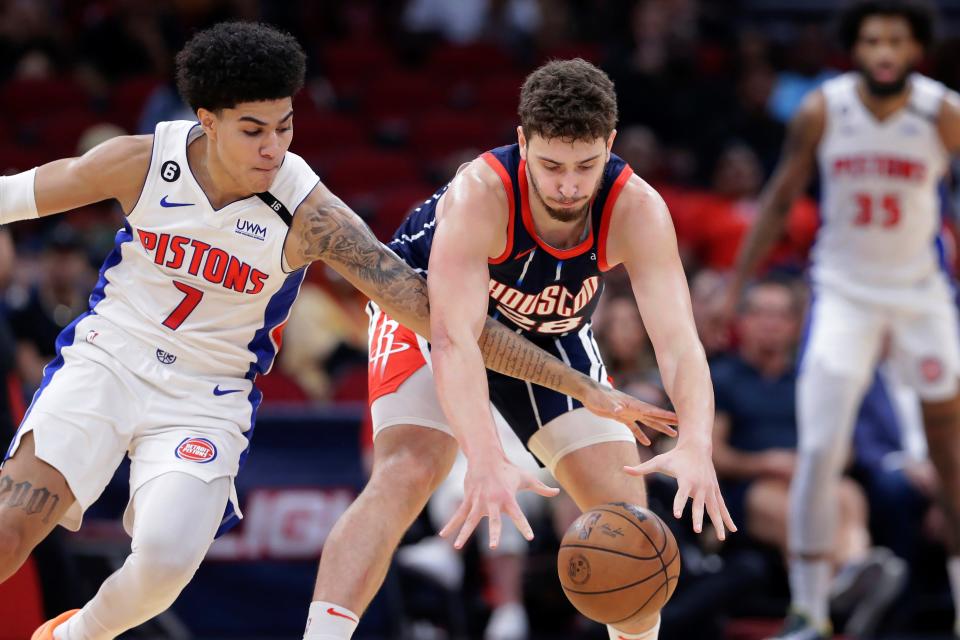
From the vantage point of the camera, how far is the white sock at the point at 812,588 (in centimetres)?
732

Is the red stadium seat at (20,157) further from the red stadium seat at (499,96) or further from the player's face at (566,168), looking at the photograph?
the player's face at (566,168)

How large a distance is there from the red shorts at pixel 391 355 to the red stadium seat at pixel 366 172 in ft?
21.7

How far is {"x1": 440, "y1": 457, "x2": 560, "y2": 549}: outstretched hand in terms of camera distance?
4223 mm

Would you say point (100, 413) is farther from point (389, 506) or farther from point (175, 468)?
point (389, 506)

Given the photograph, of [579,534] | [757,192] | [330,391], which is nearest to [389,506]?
[579,534]

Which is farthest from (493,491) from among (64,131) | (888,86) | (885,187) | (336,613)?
(64,131)

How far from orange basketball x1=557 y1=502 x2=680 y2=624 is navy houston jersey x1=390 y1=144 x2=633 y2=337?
0.86 m

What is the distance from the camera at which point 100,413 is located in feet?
15.8

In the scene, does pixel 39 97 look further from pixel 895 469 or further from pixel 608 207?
pixel 608 207

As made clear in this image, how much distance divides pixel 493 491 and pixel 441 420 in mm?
941

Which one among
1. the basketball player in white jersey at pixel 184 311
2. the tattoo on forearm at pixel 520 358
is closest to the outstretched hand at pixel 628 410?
the basketball player in white jersey at pixel 184 311

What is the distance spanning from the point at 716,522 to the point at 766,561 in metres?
4.36

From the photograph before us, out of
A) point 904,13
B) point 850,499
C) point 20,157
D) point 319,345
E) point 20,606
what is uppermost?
point 904,13

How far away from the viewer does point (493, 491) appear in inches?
169
